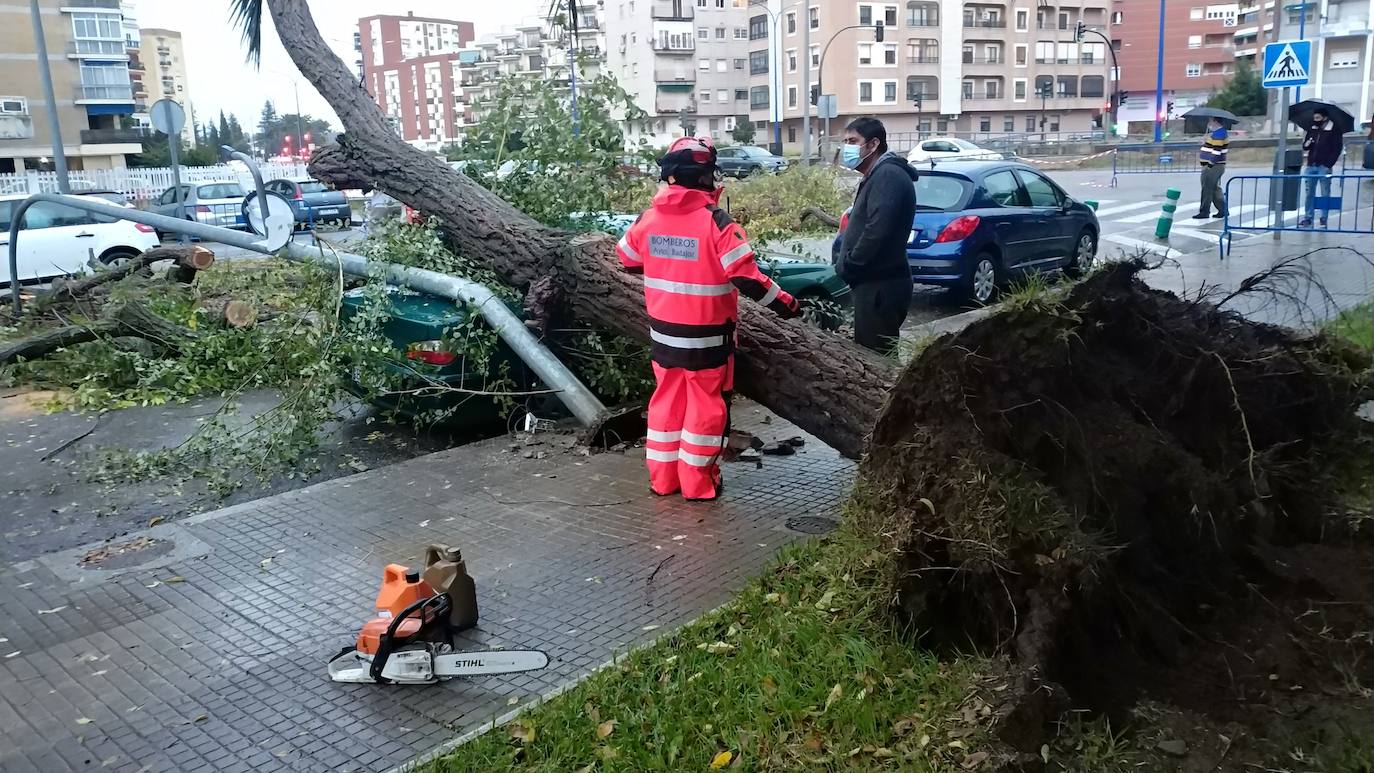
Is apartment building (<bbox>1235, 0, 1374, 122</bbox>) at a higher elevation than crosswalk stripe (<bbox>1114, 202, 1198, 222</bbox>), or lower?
higher

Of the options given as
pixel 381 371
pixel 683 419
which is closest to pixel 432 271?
pixel 381 371

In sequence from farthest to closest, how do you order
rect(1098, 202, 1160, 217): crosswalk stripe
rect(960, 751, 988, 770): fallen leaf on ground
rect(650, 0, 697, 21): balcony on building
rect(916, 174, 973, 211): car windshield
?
1. rect(650, 0, 697, 21): balcony on building
2. rect(1098, 202, 1160, 217): crosswalk stripe
3. rect(916, 174, 973, 211): car windshield
4. rect(960, 751, 988, 770): fallen leaf on ground

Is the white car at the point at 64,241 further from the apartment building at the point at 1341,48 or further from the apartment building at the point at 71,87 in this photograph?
the apartment building at the point at 1341,48

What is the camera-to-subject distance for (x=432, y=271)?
739 centimetres

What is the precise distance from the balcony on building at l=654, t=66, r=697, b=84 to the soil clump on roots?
85.7 m

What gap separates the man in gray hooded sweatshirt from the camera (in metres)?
6.47

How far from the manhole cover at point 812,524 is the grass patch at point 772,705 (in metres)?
1.06

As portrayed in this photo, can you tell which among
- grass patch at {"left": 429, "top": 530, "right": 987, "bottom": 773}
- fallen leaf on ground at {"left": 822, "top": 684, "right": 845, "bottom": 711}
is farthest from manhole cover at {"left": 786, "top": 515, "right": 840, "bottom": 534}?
fallen leaf on ground at {"left": 822, "top": 684, "right": 845, "bottom": 711}

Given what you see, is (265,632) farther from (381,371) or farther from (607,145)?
(607,145)

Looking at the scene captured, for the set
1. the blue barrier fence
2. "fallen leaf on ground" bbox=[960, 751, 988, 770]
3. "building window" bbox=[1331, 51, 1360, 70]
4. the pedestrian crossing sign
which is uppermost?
"building window" bbox=[1331, 51, 1360, 70]

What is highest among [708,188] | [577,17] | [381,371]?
[577,17]

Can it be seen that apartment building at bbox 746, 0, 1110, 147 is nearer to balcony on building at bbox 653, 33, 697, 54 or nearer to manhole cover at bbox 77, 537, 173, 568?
balcony on building at bbox 653, 33, 697, 54

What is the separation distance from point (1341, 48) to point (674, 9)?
1900 inches

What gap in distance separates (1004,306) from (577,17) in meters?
4.04
